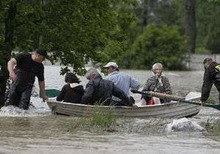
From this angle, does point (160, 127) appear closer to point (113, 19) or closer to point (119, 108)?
point (119, 108)

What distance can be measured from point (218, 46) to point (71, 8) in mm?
56295

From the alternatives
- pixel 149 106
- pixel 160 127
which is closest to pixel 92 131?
pixel 160 127

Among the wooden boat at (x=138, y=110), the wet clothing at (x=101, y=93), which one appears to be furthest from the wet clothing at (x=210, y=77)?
the wet clothing at (x=101, y=93)

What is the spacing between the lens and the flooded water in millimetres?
10797

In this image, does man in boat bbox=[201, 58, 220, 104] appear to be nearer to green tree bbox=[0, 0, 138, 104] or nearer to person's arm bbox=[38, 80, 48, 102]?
green tree bbox=[0, 0, 138, 104]

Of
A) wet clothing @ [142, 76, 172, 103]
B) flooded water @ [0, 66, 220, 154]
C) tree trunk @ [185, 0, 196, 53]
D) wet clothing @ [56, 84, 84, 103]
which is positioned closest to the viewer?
flooded water @ [0, 66, 220, 154]

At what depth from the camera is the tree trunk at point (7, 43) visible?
58.9 feet

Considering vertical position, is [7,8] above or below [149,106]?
above

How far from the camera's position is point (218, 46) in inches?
2874

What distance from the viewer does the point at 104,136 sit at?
12.3m

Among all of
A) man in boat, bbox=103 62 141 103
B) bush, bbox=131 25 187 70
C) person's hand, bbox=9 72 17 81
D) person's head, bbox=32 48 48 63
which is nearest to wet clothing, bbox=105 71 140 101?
man in boat, bbox=103 62 141 103

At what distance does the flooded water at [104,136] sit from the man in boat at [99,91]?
74cm

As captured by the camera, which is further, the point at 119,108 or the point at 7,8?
the point at 7,8

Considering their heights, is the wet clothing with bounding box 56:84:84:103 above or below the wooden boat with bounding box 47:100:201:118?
above
